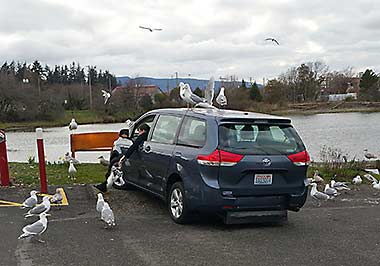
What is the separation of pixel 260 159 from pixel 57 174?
6.95m

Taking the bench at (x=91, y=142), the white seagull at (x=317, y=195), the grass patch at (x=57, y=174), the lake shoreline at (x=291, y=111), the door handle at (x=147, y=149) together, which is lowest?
the lake shoreline at (x=291, y=111)

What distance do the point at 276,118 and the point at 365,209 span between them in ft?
9.38

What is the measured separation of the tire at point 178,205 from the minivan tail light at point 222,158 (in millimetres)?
711

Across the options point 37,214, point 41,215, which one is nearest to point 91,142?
point 37,214

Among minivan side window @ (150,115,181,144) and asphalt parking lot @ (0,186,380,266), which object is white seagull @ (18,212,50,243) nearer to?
asphalt parking lot @ (0,186,380,266)

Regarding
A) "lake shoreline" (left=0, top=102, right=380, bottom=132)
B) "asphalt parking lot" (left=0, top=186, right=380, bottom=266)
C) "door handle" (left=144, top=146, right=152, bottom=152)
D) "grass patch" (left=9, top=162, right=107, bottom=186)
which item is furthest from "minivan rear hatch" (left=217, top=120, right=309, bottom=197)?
"lake shoreline" (left=0, top=102, right=380, bottom=132)

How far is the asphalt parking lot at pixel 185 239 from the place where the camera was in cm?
610

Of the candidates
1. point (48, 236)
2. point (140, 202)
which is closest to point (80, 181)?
point (140, 202)

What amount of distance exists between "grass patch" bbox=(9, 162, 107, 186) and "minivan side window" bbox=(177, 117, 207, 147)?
431 cm

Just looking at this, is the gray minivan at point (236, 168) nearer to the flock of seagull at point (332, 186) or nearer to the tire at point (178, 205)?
the tire at point (178, 205)

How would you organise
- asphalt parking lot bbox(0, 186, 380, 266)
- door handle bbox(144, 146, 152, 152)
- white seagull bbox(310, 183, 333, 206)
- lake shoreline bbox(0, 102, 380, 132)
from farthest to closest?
lake shoreline bbox(0, 102, 380, 132)
white seagull bbox(310, 183, 333, 206)
door handle bbox(144, 146, 152, 152)
asphalt parking lot bbox(0, 186, 380, 266)

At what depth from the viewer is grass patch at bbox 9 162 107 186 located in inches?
463

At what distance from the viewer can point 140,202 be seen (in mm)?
9547

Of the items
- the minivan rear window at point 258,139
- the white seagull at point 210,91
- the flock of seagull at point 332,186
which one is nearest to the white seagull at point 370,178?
the flock of seagull at point 332,186
